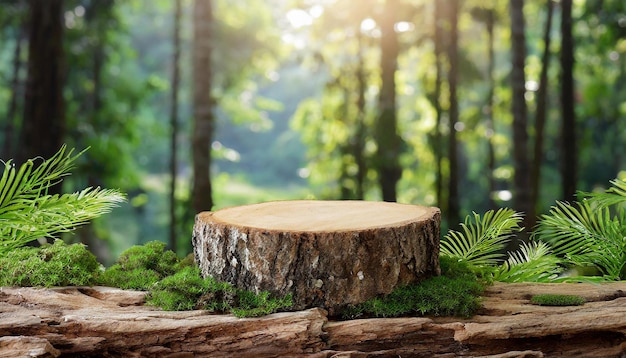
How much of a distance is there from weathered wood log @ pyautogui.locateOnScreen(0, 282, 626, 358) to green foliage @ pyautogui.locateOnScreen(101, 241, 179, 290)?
48 cm

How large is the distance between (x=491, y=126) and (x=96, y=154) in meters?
8.80

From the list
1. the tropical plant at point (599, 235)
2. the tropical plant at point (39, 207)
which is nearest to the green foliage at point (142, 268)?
the tropical plant at point (39, 207)

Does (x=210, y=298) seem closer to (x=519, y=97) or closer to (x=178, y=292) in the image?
(x=178, y=292)

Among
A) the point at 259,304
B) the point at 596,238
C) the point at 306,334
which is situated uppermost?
the point at 596,238

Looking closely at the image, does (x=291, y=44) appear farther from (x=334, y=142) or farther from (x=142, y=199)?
(x=142, y=199)

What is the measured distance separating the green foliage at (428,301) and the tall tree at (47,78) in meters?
6.75

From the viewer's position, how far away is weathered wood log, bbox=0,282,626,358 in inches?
137

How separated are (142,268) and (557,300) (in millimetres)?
2692

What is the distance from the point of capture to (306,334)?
346 centimetres

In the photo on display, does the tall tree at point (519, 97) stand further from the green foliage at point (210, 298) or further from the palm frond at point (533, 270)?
the green foliage at point (210, 298)

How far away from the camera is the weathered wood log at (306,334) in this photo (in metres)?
3.49

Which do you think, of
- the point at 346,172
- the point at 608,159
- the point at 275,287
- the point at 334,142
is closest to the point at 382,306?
the point at 275,287

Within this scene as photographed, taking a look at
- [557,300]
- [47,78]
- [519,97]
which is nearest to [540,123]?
[519,97]

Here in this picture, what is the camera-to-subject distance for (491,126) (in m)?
14.9
